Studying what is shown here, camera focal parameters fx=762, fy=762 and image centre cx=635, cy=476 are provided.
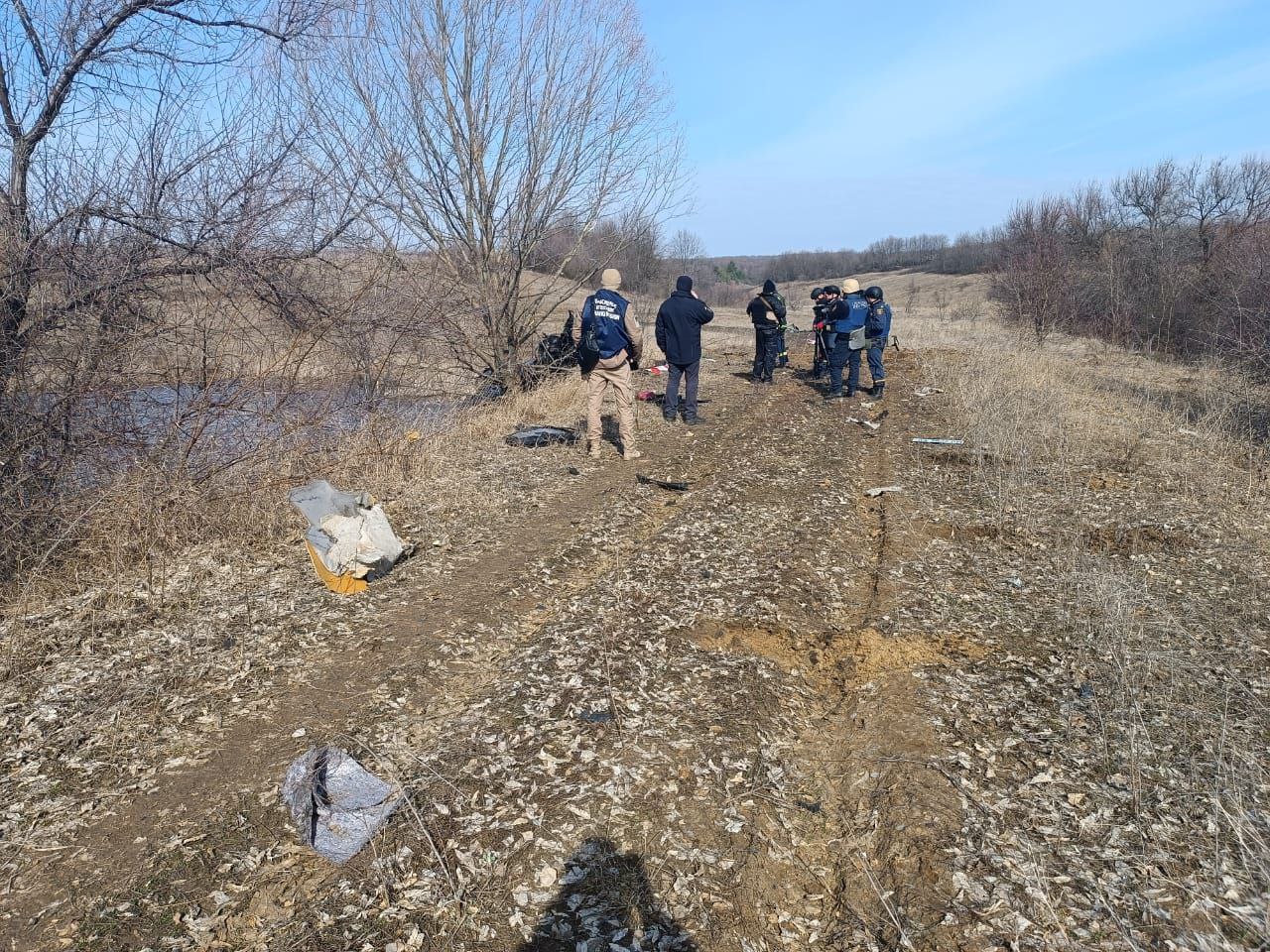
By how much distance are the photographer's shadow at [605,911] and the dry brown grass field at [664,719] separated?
12 millimetres

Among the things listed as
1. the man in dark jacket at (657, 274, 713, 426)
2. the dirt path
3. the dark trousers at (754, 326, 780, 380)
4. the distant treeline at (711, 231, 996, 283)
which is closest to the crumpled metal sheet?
the dirt path

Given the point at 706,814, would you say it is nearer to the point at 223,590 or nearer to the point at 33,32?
the point at 223,590

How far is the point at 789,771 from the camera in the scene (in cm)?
394

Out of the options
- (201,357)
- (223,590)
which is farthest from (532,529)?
(201,357)

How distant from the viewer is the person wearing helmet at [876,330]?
538 inches

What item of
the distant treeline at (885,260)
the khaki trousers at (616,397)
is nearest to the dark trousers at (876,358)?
the khaki trousers at (616,397)

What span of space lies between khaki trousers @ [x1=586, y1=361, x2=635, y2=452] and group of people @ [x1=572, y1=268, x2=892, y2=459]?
0.01 metres

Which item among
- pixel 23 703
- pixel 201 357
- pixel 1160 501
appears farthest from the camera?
pixel 1160 501

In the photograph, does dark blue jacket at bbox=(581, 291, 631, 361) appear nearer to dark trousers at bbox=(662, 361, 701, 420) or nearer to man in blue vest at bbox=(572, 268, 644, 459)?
man in blue vest at bbox=(572, 268, 644, 459)

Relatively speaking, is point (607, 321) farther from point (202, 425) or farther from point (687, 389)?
point (202, 425)

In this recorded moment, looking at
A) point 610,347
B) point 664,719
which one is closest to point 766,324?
point 610,347

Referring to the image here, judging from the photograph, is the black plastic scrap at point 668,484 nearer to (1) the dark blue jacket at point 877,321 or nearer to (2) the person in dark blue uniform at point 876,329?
(2) the person in dark blue uniform at point 876,329

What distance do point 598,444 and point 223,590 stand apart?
17.1ft

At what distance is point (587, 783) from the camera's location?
12.3 ft
